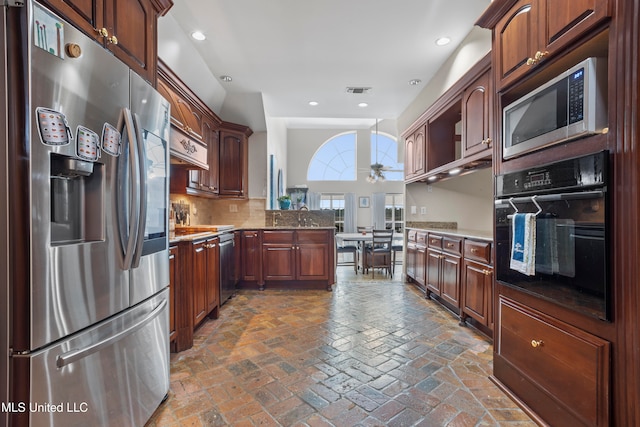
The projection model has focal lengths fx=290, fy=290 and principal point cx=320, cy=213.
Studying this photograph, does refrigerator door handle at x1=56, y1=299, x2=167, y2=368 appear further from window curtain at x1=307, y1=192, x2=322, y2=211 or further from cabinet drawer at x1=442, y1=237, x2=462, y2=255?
window curtain at x1=307, y1=192, x2=322, y2=211

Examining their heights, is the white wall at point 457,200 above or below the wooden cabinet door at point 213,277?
above

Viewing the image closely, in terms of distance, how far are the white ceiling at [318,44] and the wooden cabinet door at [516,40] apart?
851 millimetres

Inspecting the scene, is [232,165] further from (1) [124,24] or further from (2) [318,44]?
(1) [124,24]

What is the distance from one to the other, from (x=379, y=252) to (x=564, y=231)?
12.8 feet

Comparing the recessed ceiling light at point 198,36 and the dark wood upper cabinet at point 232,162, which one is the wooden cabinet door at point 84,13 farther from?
the dark wood upper cabinet at point 232,162

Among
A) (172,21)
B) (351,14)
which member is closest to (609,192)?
(351,14)

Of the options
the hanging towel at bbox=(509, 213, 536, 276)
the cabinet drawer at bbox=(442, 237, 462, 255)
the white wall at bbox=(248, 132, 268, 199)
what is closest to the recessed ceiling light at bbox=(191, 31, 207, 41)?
the white wall at bbox=(248, 132, 268, 199)

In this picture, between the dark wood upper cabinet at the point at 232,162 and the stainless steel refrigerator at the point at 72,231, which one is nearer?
the stainless steel refrigerator at the point at 72,231

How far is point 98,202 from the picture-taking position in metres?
1.16

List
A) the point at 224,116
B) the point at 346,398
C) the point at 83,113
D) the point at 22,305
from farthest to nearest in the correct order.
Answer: the point at 224,116 → the point at 346,398 → the point at 83,113 → the point at 22,305

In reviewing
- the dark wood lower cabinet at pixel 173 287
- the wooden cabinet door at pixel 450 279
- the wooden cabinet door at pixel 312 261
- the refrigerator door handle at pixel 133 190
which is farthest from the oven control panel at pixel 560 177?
the wooden cabinet door at pixel 312 261

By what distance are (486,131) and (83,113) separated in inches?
106

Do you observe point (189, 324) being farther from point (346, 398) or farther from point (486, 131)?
point (486, 131)

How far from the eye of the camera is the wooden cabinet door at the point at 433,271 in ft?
10.7
